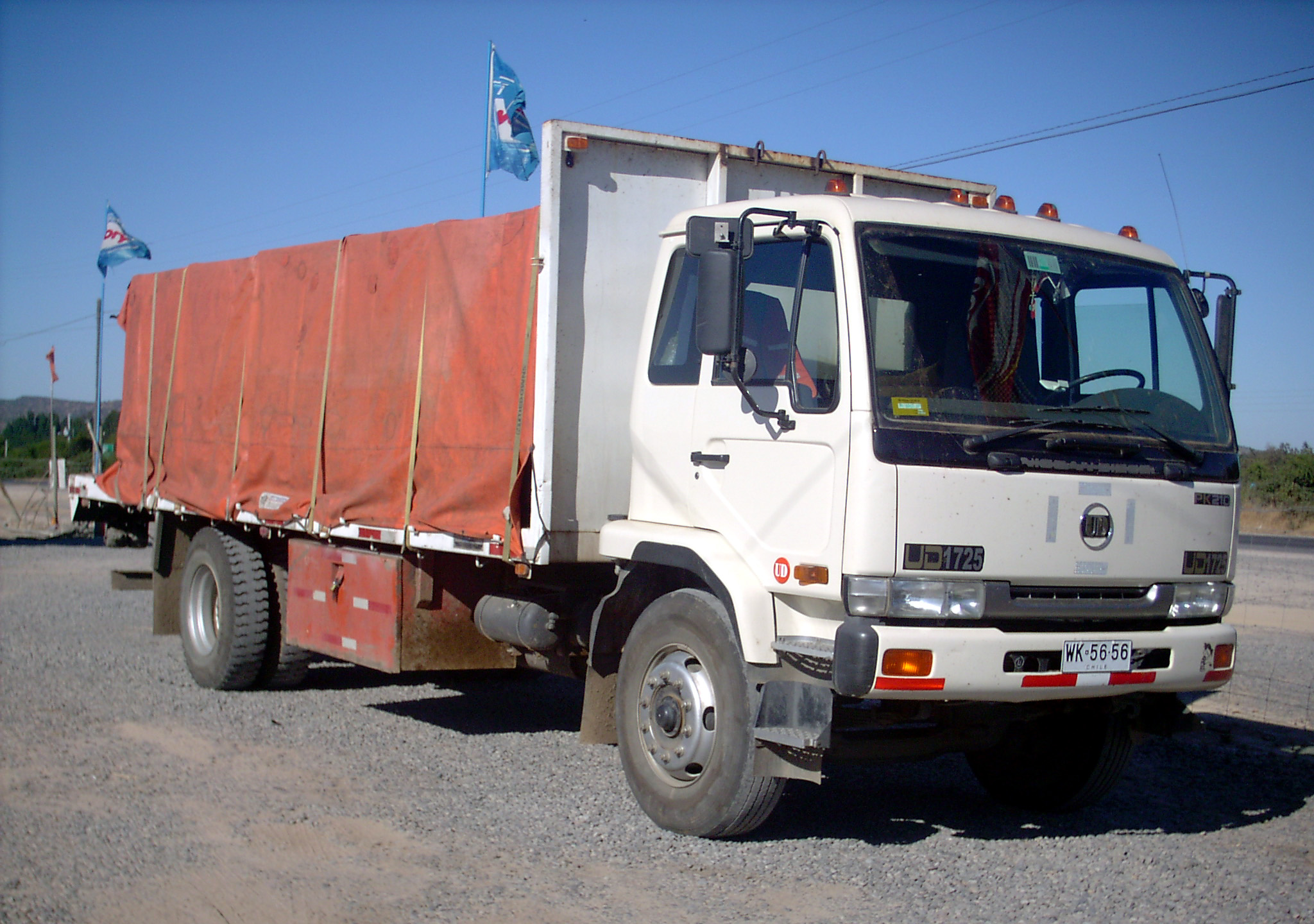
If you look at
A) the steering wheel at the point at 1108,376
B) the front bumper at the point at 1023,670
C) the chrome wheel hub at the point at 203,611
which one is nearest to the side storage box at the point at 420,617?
the chrome wheel hub at the point at 203,611

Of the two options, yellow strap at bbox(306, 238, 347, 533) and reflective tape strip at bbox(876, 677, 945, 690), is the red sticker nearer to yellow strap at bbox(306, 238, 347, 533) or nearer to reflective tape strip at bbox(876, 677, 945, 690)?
reflective tape strip at bbox(876, 677, 945, 690)

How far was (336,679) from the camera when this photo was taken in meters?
10.1

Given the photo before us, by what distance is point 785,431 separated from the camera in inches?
205

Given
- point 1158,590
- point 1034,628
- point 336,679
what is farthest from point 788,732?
point 336,679

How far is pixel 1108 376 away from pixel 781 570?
1.68 m

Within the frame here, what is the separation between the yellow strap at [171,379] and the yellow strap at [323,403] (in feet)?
8.38

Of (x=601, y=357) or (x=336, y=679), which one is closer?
(x=601, y=357)

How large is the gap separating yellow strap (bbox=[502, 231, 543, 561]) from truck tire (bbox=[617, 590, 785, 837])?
2.96ft

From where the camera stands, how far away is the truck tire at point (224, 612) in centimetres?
910

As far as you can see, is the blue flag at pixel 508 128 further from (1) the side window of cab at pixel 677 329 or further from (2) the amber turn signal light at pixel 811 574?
(2) the amber turn signal light at pixel 811 574

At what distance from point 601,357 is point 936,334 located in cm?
198

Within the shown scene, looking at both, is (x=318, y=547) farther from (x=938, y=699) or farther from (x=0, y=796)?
(x=938, y=699)

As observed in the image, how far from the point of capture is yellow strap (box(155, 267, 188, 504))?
1033 centimetres

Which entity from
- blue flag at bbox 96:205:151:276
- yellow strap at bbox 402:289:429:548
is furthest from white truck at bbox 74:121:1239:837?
blue flag at bbox 96:205:151:276
